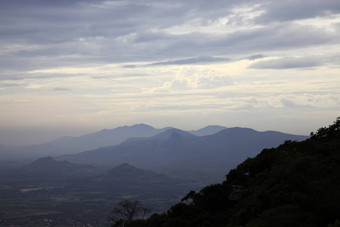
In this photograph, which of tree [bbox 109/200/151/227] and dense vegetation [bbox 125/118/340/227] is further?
tree [bbox 109/200/151/227]

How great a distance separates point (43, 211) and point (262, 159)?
152 m

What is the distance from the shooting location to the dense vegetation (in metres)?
21.3

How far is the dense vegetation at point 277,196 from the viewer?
21.3 m

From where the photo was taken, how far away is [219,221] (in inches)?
1212

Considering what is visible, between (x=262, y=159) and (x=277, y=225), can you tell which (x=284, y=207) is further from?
(x=262, y=159)

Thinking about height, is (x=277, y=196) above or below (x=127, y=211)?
above

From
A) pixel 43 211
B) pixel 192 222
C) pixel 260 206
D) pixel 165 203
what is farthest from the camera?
pixel 165 203

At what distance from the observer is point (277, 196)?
2477cm

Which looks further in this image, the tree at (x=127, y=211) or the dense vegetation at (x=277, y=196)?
the tree at (x=127, y=211)

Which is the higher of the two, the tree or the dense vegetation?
the dense vegetation

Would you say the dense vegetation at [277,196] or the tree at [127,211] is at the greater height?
the dense vegetation at [277,196]

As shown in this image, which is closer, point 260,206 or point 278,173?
point 260,206

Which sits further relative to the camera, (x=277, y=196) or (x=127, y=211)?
(x=127, y=211)

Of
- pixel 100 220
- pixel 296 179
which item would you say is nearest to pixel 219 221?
pixel 296 179
